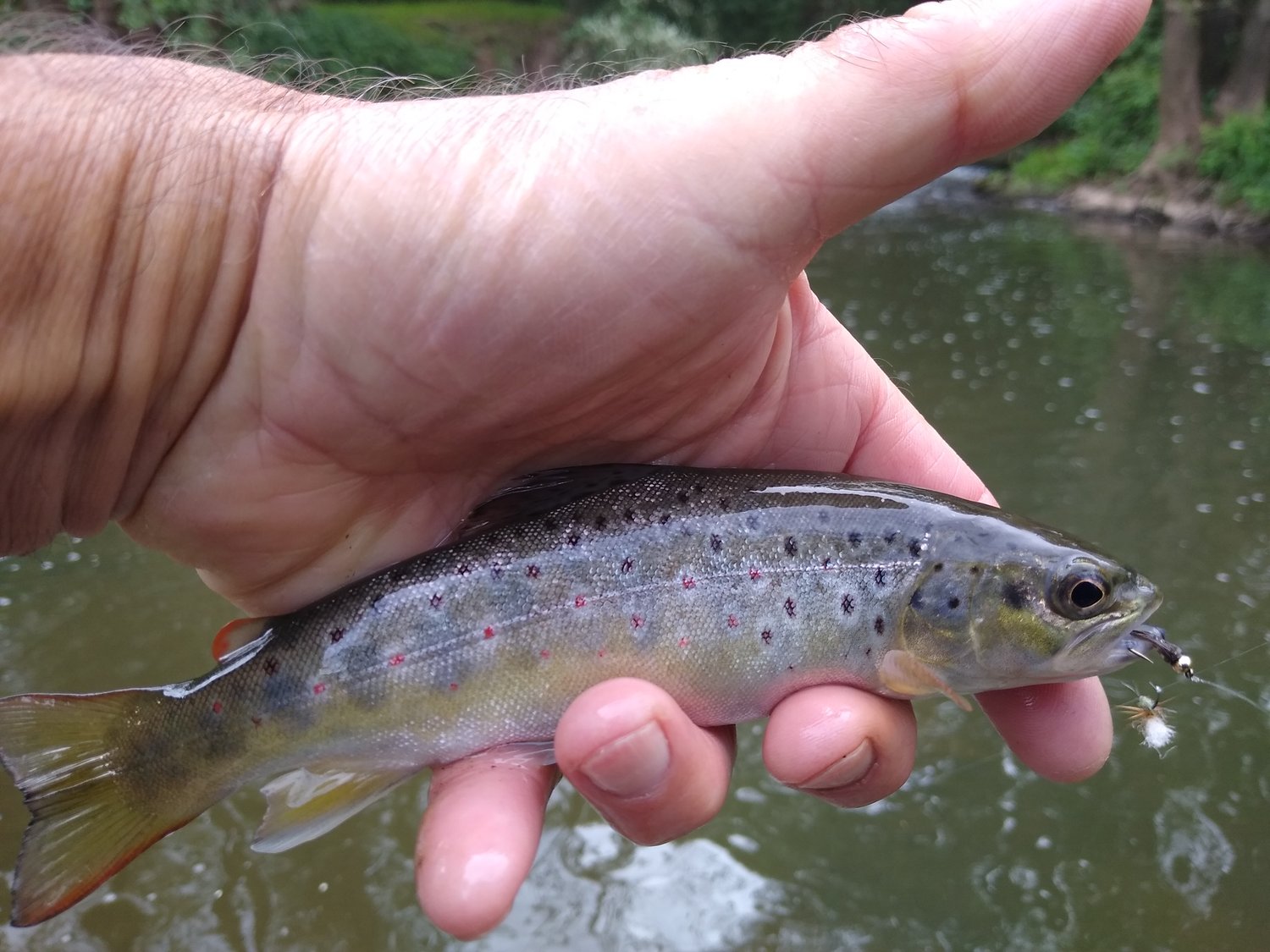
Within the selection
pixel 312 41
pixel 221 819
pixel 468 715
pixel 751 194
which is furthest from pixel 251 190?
pixel 312 41

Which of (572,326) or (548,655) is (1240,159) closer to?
(572,326)

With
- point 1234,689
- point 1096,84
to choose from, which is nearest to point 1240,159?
point 1096,84

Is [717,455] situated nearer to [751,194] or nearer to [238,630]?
[751,194]

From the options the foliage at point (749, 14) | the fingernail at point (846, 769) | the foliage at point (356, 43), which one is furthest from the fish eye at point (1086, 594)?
the foliage at point (749, 14)

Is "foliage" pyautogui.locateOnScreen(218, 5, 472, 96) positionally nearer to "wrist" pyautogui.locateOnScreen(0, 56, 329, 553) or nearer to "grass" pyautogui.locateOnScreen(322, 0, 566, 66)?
"grass" pyautogui.locateOnScreen(322, 0, 566, 66)

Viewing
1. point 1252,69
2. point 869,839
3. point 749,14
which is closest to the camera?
point 869,839

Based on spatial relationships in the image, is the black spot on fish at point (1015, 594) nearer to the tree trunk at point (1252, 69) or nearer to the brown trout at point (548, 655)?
the brown trout at point (548, 655)
